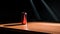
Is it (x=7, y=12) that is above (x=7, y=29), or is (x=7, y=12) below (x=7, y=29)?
above

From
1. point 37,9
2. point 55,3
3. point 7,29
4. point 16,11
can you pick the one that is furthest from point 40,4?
point 7,29

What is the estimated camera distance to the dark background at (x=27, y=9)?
68.4 inches

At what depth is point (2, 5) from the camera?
192 cm

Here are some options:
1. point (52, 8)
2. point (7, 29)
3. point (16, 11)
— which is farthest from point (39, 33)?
point (16, 11)

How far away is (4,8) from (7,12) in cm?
8

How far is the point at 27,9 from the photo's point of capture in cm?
183

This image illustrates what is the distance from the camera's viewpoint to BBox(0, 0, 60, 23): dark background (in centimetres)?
174

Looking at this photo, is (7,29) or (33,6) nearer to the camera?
(7,29)

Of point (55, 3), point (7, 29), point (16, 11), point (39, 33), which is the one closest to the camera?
point (39, 33)

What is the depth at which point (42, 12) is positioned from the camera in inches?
70.6

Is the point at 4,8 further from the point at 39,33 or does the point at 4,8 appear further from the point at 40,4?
the point at 39,33

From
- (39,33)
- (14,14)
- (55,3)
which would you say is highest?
(55,3)

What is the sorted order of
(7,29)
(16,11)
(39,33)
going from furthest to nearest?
(16,11), (7,29), (39,33)

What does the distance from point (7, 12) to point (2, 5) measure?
140 mm
